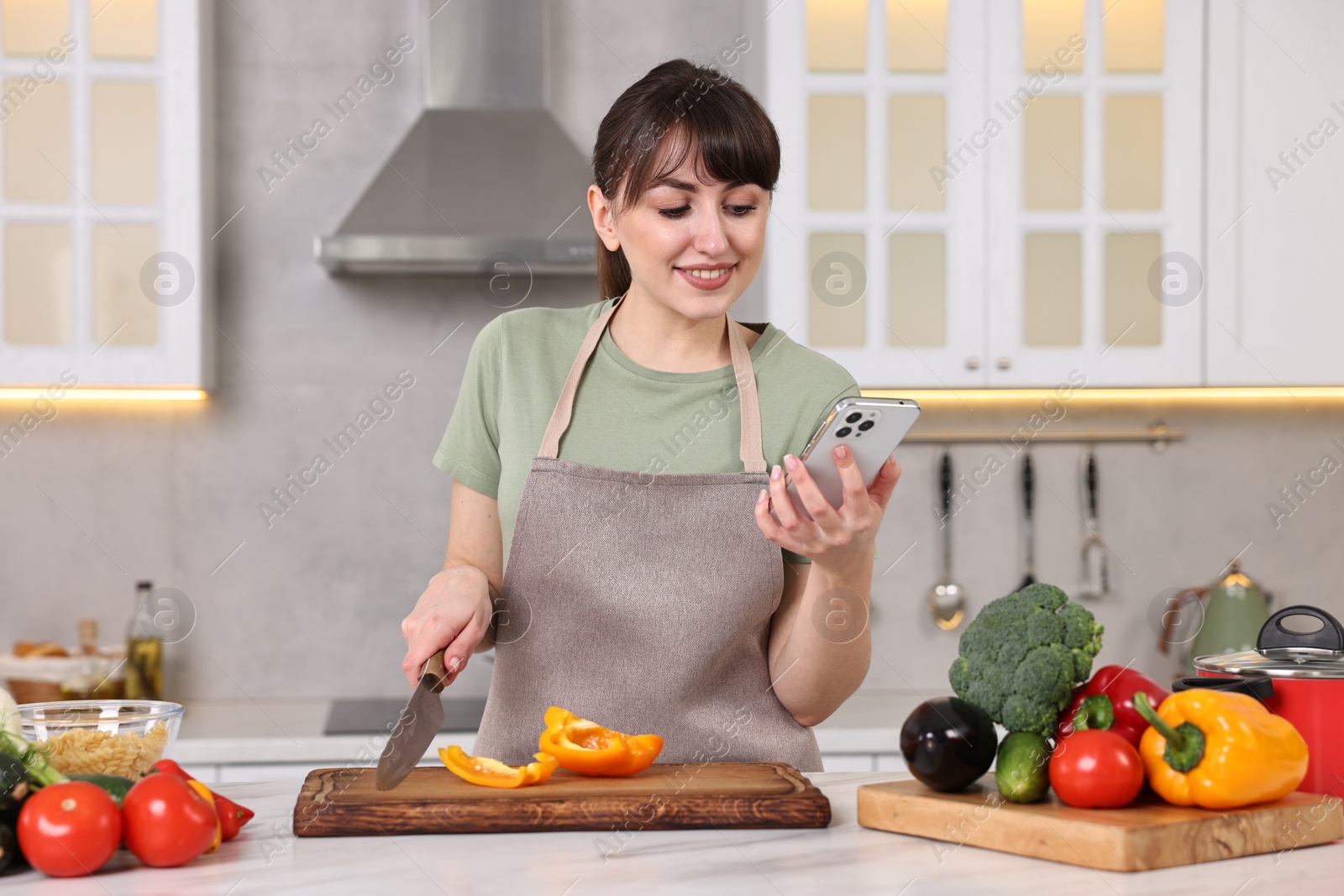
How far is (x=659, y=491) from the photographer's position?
4.25 ft

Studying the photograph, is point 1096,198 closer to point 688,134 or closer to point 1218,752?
point 688,134

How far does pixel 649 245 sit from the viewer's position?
4.05 ft

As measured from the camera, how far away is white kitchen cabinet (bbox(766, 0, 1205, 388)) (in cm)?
241

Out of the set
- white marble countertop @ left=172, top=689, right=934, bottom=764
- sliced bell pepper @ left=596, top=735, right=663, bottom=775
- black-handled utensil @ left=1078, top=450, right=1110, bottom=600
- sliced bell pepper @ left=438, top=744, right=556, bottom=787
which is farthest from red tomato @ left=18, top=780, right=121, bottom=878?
black-handled utensil @ left=1078, top=450, right=1110, bottom=600

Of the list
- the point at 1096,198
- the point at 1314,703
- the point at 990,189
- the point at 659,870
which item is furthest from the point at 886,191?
the point at 659,870

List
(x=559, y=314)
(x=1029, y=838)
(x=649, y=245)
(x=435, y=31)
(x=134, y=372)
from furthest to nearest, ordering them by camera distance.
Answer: (x=435, y=31)
(x=134, y=372)
(x=559, y=314)
(x=649, y=245)
(x=1029, y=838)

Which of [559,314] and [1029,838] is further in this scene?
[559,314]

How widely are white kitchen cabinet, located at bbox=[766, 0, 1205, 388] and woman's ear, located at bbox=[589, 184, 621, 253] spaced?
1.07 metres

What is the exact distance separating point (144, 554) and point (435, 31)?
1333 mm

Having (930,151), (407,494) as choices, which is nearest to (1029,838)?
(930,151)

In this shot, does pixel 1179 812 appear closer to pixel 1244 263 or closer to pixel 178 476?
pixel 1244 263

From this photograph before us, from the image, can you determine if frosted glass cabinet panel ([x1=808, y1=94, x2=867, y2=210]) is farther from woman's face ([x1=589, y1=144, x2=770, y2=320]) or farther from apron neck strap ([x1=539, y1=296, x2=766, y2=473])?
woman's face ([x1=589, y1=144, x2=770, y2=320])

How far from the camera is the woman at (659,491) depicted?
3.99ft

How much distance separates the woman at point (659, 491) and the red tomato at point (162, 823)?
0.29 metres
